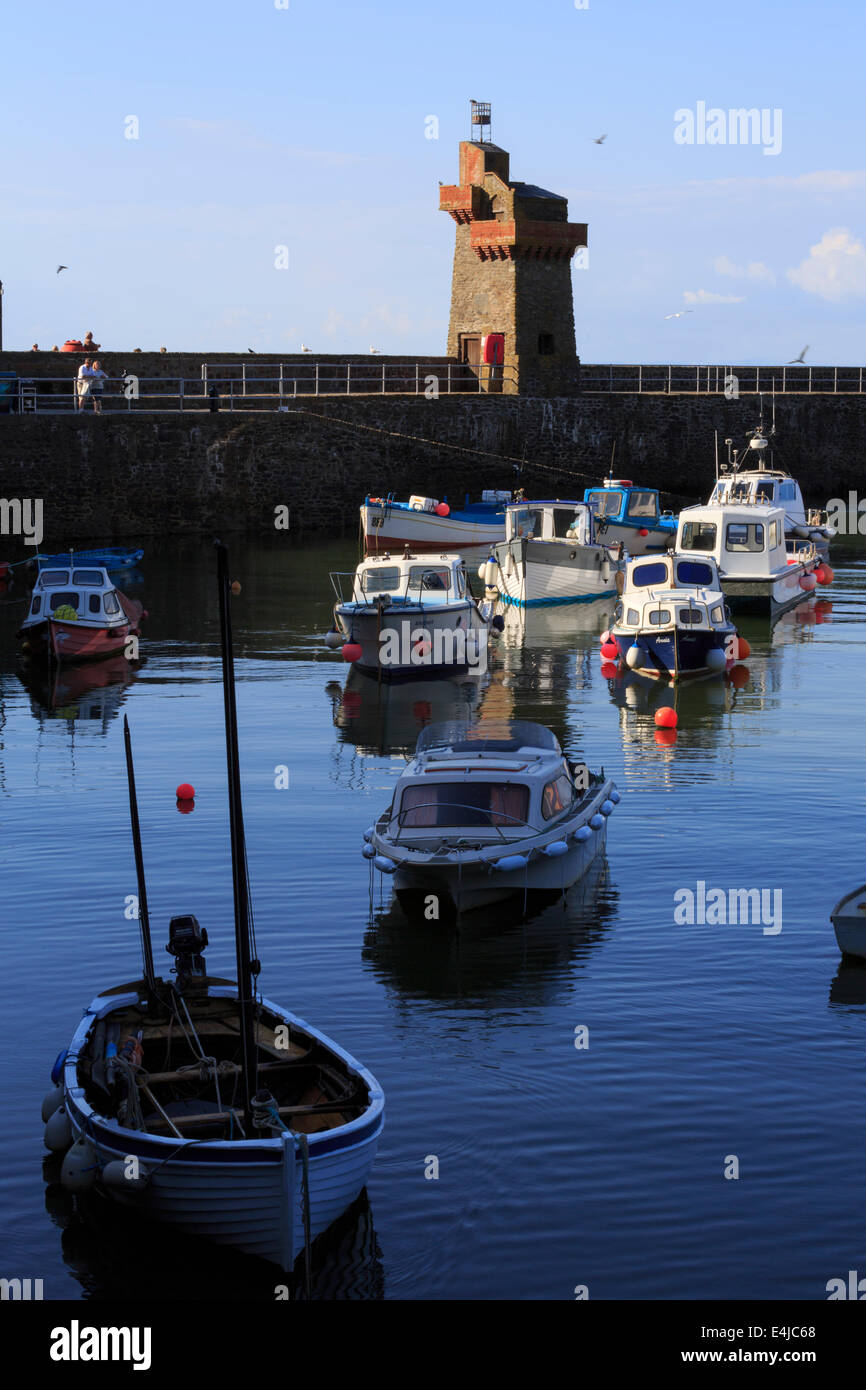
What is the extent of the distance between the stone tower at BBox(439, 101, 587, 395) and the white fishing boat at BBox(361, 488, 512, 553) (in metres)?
15.3

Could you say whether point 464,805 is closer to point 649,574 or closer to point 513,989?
point 513,989

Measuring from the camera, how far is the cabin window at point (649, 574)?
35688mm

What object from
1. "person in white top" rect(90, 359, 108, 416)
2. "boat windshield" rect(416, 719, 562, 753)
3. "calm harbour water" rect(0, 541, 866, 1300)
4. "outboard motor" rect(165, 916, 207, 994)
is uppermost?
"person in white top" rect(90, 359, 108, 416)

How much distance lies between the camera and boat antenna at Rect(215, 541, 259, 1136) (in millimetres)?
11516

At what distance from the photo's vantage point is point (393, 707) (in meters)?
31.5

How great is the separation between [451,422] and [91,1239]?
177ft

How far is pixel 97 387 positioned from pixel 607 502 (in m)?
17.8

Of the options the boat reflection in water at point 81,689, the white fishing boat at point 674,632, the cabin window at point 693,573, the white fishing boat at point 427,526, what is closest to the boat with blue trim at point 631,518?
the white fishing boat at point 427,526

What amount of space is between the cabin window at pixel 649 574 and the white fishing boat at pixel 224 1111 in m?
23.2

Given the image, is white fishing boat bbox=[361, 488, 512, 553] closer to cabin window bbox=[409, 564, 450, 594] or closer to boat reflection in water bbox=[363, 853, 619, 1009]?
cabin window bbox=[409, 564, 450, 594]

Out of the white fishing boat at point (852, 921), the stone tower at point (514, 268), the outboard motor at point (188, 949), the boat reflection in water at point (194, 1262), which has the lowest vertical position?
→ the boat reflection in water at point (194, 1262)

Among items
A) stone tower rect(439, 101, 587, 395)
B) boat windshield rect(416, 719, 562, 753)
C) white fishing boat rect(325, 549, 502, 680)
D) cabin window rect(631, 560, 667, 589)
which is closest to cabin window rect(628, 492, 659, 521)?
stone tower rect(439, 101, 587, 395)

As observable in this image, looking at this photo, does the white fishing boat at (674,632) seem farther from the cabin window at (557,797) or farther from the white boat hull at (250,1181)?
the white boat hull at (250,1181)

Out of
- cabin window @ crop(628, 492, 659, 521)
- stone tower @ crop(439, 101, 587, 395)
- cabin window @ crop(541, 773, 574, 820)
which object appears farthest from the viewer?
stone tower @ crop(439, 101, 587, 395)
